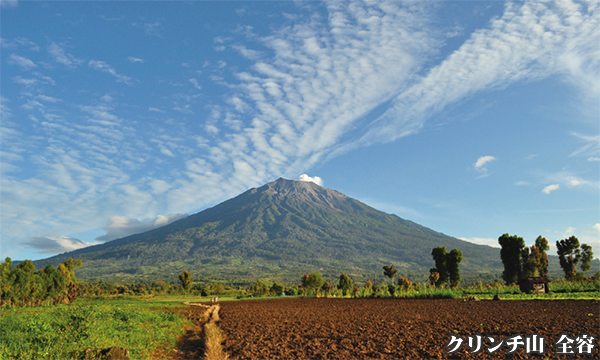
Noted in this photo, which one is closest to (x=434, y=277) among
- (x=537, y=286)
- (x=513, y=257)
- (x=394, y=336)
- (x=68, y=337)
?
(x=537, y=286)

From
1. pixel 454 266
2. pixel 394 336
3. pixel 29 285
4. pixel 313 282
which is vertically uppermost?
pixel 454 266

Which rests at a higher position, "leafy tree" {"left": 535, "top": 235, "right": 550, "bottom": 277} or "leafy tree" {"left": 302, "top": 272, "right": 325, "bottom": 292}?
"leafy tree" {"left": 535, "top": 235, "right": 550, "bottom": 277}

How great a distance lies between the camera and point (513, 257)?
52000mm

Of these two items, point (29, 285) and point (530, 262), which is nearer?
point (29, 285)

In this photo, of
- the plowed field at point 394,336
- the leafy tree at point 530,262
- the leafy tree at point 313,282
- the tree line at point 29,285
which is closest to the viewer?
the plowed field at point 394,336

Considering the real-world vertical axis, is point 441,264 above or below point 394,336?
above

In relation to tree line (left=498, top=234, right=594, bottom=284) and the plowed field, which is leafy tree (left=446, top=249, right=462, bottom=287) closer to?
tree line (left=498, top=234, right=594, bottom=284)

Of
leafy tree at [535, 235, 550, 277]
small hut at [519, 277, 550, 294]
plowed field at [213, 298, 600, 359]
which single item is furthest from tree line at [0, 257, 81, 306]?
leafy tree at [535, 235, 550, 277]

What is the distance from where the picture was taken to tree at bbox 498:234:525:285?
2035 inches

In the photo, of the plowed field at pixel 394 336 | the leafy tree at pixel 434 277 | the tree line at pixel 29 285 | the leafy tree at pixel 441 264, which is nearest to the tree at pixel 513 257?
the leafy tree at pixel 441 264

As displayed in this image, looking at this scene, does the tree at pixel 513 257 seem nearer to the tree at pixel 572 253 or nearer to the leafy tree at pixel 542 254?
the leafy tree at pixel 542 254

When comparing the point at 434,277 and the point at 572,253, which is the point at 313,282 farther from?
the point at 572,253

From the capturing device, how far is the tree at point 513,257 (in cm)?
5169

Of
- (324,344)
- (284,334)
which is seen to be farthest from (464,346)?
(284,334)
